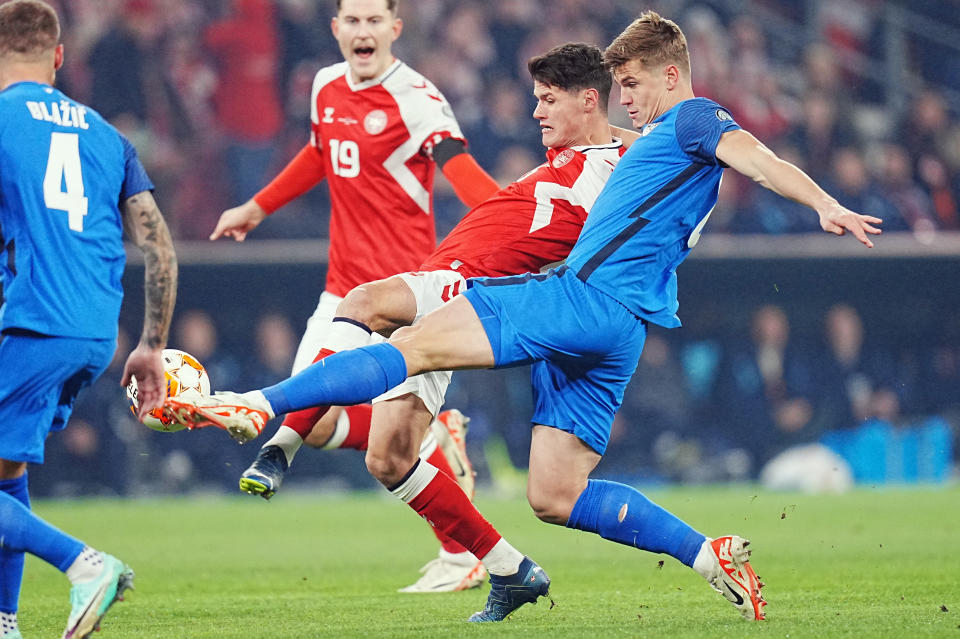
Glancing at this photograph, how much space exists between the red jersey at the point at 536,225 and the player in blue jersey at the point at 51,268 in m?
1.56

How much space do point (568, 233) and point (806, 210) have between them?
31.4ft

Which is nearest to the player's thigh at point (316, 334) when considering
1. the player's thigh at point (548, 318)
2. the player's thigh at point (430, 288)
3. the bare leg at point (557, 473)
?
the player's thigh at point (430, 288)

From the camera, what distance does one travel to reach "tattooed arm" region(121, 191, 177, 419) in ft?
14.2

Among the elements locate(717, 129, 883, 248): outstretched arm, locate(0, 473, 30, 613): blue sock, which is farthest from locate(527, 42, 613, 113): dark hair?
locate(0, 473, 30, 613): blue sock

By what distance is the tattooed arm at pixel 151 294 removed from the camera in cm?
432

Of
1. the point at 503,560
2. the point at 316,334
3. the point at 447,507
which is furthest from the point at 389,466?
the point at 316,334

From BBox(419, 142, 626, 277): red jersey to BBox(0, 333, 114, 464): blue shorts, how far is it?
180cm

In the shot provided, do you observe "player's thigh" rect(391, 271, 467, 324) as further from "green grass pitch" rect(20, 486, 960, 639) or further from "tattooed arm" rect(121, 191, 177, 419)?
"green grass pitch" rect(20, 486, 960, 639)

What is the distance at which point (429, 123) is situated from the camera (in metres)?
6.62

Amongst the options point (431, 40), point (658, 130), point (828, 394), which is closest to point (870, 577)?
point (658, 130)

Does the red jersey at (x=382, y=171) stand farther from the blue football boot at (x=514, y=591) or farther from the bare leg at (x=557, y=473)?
the blue football boot at (x=514, y=591)

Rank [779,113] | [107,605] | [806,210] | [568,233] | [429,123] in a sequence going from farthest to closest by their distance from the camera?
[779,113] < [806,210] < [429,123] < [568,233] < [107,605]

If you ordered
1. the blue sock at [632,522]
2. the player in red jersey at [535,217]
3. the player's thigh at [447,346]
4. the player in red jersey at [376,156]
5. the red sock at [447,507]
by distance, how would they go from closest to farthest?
1. the player's thigh at [447,346]
2. the blue sock at [632,522]
3. the red sock at [447,507]
4. the player in red jersey at [535,217]
5. the player in red jersey at [376,156]

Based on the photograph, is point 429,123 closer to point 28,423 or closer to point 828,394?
point 28,423
